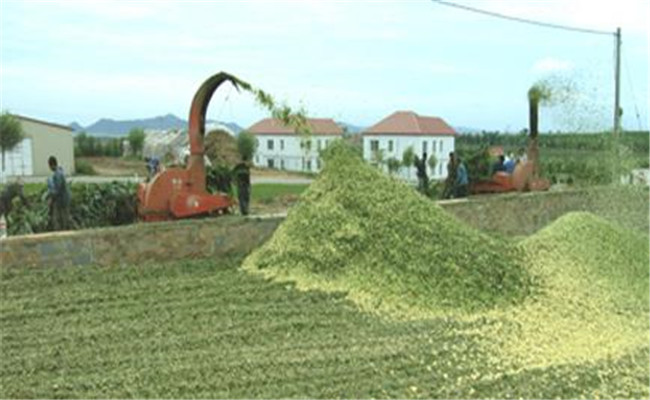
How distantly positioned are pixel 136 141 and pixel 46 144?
4.57 metres

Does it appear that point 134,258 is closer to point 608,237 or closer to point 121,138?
point 608,237

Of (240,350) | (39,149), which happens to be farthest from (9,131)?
(240,350)

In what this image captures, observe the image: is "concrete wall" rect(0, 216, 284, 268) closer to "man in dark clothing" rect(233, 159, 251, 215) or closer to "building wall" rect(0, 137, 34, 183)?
"man in dark clothing" rect(233, 159, 251, 215)

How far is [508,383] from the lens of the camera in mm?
3965

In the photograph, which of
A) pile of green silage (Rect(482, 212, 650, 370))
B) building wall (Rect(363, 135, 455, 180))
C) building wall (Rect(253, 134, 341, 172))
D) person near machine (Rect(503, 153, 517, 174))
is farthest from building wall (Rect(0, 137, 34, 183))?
pile of green silage (Rect(482, 212, 650, 370))

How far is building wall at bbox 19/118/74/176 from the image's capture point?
29906mm

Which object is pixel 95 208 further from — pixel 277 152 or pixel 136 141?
pixel 277 152

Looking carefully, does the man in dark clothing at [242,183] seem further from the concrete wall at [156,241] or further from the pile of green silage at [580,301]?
the pile of green silage at [580,301]

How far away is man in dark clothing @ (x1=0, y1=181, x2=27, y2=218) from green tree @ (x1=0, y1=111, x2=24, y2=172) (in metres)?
18.2

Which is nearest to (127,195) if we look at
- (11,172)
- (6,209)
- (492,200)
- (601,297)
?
(6,209)

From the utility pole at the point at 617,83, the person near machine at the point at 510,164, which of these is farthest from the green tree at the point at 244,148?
the utility pole at the point at 617,83

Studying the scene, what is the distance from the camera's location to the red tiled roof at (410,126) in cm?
3622

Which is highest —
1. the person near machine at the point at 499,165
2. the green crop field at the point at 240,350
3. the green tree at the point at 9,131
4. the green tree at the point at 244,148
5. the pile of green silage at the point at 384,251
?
the green tree at the point at 9,131

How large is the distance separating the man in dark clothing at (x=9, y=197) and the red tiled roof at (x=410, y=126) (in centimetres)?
2662
